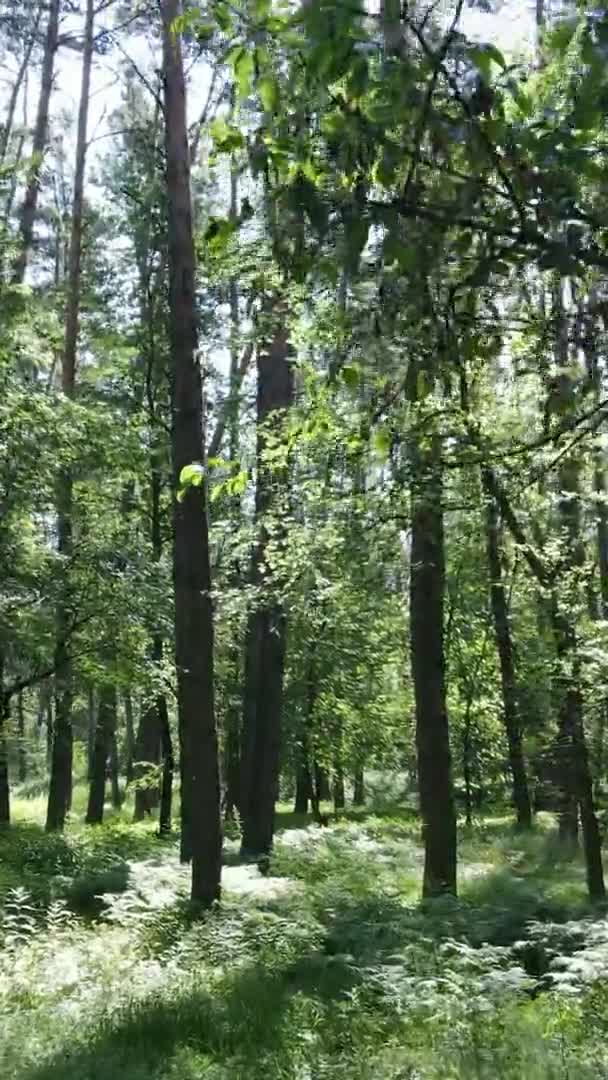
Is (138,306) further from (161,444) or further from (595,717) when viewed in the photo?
(595,717)

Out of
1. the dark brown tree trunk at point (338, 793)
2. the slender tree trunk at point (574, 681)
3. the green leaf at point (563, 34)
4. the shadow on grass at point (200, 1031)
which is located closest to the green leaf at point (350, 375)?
the green leaf at point (563, 34)

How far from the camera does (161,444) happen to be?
17344 mm

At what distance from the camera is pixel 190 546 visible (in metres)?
9.05

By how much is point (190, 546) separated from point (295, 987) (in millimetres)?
4221

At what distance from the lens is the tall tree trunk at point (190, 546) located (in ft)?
28.8

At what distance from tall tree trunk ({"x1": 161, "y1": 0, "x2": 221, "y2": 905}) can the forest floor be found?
69 centimetres

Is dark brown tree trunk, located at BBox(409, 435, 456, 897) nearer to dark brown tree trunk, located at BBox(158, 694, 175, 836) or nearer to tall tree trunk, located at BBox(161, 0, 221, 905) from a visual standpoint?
tall tree trunk, located at BBox(161, 0, 221, 905)

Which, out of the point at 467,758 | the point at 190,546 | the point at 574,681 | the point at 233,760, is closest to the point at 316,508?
the point at 190,546

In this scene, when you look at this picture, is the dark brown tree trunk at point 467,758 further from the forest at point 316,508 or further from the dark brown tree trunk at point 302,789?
the dark brown tree trunk at point 302,789

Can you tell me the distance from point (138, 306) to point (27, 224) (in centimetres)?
237

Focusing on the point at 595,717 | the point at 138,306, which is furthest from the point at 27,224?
the point at 595,717

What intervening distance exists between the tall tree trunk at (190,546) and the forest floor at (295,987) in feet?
2.27

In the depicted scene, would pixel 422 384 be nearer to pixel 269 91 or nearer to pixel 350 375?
pixel 350 375

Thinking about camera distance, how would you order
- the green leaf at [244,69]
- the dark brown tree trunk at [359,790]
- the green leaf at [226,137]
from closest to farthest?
1. the green leaf at [244,69]
2. the green leaf at [226,137]
3. the dark brown tree trunk at [359,790]
